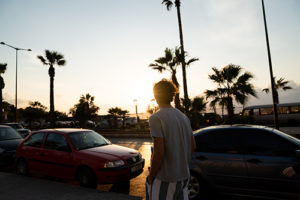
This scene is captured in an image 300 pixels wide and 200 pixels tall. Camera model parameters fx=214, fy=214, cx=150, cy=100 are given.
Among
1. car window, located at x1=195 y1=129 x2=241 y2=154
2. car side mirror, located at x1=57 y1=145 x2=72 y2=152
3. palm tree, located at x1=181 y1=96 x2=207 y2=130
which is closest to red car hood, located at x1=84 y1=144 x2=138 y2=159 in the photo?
car side mirror, located at x1=57 y1=145 x2=72 y2=152

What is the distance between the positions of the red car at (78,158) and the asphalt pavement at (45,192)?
511mm

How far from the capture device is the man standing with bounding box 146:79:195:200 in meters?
1.79

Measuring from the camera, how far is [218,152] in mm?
4086

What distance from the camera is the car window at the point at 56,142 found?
18.0ft

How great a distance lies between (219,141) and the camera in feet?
13.7

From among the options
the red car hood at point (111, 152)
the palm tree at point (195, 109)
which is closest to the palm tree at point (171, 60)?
the palm tree at point (195, 109)

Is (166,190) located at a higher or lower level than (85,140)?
lower

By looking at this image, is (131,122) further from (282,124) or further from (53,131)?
(53,131)

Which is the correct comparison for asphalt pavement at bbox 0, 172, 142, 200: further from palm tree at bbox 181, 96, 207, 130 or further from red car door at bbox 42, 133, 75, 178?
palm tree at bbox 181, 96, 207, 130

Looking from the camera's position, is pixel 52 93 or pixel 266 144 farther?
pixel 52 93

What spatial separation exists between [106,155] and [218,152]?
252 cm

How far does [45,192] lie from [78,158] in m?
1.01

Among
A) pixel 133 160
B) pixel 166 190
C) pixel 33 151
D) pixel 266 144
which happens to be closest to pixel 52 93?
pixel 33 151

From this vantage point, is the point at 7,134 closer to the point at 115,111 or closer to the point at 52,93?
the point at 52,93
